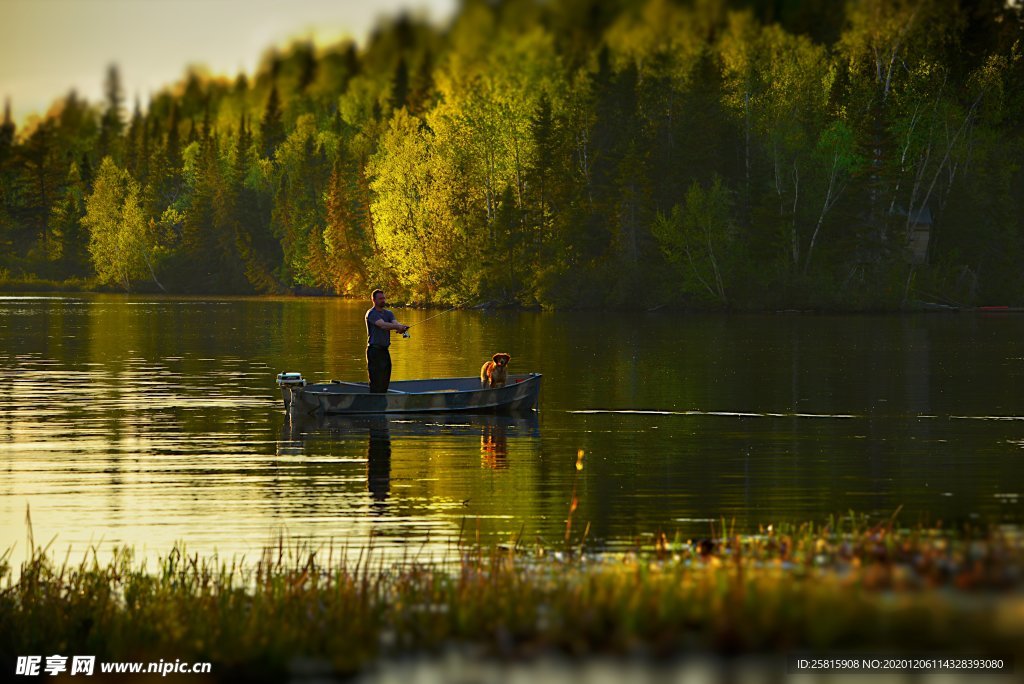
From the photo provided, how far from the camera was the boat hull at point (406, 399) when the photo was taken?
110ft

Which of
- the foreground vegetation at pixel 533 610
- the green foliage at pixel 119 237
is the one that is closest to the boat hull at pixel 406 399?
the foreground vegetation at pixel 533 610

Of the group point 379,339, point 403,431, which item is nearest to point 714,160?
point 379,339

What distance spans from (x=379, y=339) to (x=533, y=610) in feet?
67.2

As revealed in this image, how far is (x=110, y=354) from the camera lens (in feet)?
193

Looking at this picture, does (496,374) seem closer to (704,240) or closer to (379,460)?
(379,460)

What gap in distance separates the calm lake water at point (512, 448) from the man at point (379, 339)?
0.99m

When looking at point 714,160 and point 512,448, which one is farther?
point 714,160

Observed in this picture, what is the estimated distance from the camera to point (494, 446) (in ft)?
96.9

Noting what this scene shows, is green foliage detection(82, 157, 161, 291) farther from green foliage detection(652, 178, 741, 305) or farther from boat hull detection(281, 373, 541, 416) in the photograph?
boat hull detection(281, 373, 541, 416)

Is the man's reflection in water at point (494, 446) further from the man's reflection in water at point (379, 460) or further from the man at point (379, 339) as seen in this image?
the man at point (379, 339)

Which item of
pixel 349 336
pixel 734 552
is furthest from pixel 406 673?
pixel 349 336

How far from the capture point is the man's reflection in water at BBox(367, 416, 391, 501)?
23406 millimetres

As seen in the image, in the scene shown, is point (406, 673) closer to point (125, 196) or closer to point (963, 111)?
point (963, 111)

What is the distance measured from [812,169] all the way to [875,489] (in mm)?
78091
